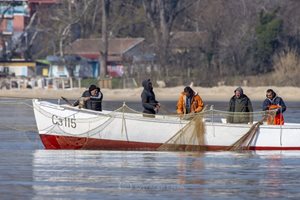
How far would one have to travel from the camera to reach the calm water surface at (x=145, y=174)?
1984cm

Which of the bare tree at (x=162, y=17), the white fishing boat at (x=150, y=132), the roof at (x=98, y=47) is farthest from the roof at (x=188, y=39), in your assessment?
the white fishing boat at (x=150, y=132)

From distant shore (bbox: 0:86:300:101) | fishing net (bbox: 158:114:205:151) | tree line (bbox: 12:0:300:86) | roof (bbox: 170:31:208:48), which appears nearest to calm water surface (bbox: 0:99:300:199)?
fishing net (bbox: 158:114:205:151)

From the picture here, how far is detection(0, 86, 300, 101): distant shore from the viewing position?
67.9 metres

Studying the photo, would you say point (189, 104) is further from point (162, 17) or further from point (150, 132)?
point (162, 17)

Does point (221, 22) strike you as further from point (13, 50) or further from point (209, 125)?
point (209, 125)

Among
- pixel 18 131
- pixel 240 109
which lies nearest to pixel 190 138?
pixel 240 109

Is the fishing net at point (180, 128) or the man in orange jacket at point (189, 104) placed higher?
the man in orange jacket at point (189, 104)

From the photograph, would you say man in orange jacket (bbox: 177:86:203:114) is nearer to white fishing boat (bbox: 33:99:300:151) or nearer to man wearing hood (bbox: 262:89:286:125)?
white fishing boat (bbox: 33:99:300:151)

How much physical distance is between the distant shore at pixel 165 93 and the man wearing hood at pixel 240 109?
37455 millimetres

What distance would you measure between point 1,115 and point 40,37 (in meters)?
53.8

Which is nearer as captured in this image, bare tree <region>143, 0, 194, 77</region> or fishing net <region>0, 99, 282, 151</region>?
fishing net <region>0, 99, 282, 151</region>

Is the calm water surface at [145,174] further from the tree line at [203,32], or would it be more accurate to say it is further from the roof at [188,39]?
the roof at [188,39]

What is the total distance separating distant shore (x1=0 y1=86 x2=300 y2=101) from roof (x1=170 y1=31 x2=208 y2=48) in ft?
47.8

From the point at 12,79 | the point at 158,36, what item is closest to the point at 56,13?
the point at 158,36
